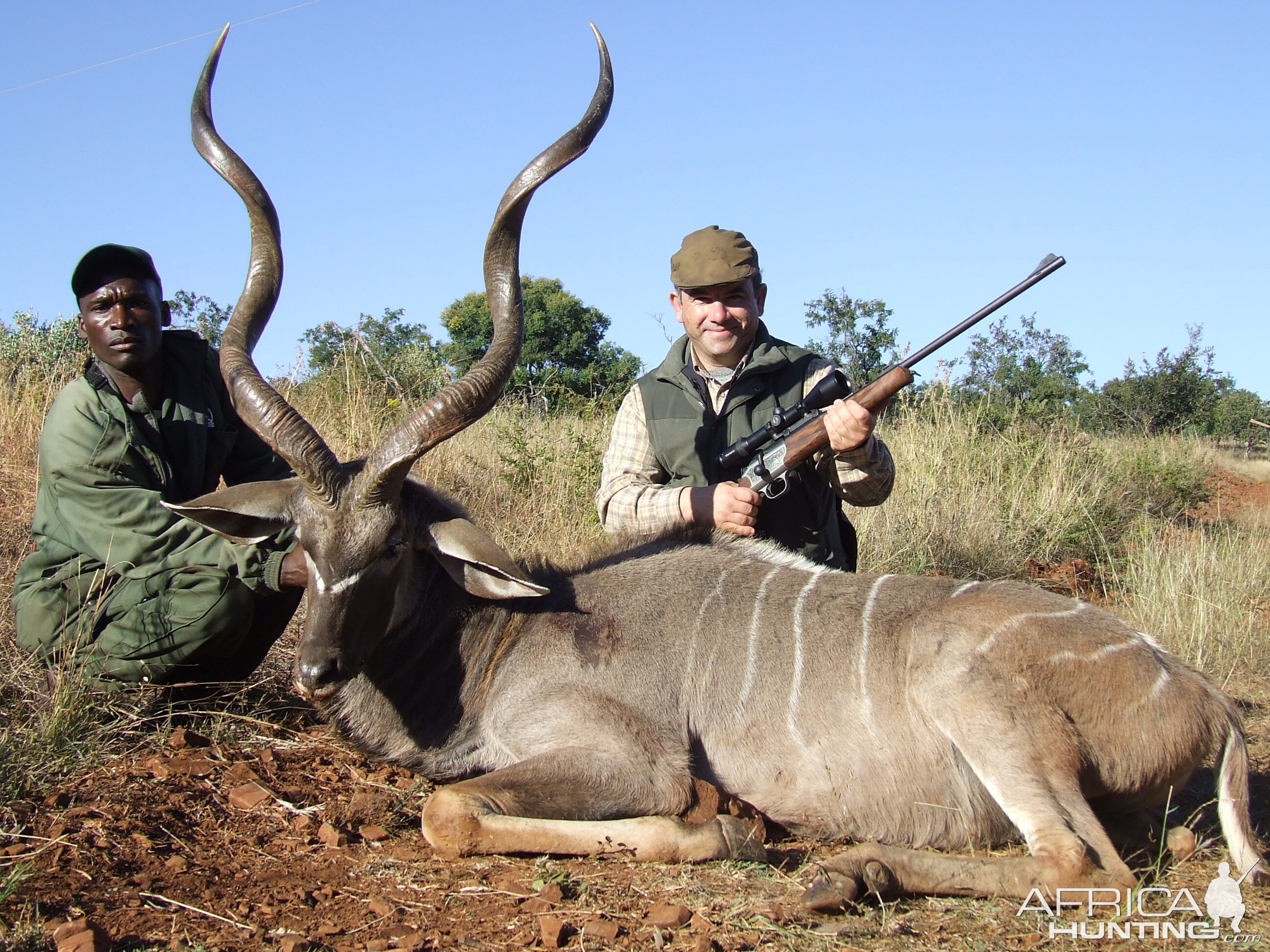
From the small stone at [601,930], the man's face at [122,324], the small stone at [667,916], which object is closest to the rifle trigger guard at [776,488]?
the small stone at [667,916]

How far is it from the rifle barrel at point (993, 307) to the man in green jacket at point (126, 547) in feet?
10.1

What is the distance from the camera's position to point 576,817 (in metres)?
3.52

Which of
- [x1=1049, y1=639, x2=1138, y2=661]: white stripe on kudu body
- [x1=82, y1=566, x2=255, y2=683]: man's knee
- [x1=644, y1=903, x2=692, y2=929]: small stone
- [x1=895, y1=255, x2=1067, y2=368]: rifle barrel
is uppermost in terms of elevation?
[x1=895, y1=255, x2=1067, y2=368]: rifle barrel

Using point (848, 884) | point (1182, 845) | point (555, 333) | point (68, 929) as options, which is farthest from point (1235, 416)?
point (68, 929)

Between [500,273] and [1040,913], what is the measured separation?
2.93 meters

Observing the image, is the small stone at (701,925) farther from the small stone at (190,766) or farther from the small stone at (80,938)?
the small stone at (190,766)

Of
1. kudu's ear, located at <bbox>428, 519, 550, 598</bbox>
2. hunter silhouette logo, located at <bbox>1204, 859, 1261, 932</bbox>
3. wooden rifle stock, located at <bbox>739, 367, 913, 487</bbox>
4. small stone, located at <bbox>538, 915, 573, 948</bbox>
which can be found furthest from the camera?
wooden rifle stock, located at <bbox>739, 367, 913, 487</bbox>

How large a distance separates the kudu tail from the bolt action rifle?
1908mm

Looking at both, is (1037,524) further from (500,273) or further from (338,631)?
(338,631)

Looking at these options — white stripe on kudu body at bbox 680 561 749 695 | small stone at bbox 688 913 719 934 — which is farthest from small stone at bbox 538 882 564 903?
white stripe on kudu body at bbox 680 561 749 695

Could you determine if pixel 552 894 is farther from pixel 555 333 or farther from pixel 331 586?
pixel 555 333

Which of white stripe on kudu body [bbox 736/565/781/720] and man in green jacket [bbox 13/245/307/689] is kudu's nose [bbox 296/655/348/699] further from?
white stripe on kudu body [bbox 736/565/781/720]

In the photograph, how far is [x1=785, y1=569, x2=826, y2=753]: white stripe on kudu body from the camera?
3.83 metres

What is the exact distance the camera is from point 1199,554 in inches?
288
